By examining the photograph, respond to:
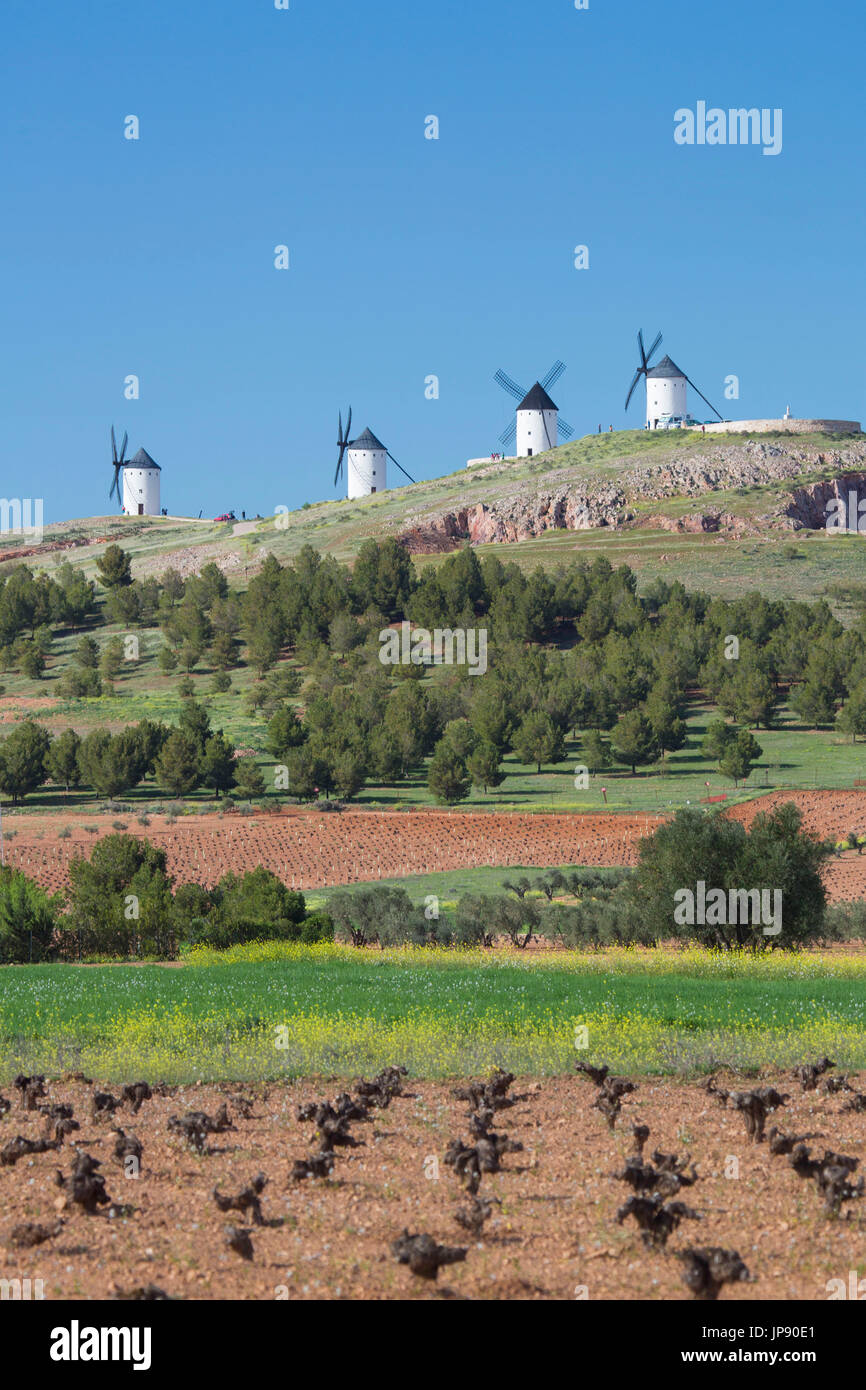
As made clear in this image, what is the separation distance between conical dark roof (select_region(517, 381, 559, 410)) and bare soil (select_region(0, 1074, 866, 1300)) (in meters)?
169

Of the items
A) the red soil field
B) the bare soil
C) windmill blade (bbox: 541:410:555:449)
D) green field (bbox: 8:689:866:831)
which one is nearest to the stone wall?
windmill blade (bbox: 541:410:555:449)

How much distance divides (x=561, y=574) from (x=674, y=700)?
30.2m

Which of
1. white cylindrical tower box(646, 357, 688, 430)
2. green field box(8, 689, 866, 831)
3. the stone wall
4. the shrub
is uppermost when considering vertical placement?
white cylindrical tower box(646, 357, 688, 430)

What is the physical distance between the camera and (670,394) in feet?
577

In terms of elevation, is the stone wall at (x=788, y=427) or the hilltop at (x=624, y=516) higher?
the stone wall at (x=788, y=427)

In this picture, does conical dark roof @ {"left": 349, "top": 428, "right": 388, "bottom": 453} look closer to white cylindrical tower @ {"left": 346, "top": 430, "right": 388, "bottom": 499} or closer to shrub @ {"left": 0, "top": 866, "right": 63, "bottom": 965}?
white cylindrical tower @ {"left": 346, "top": 430, "right": 388, "bottom": 499}

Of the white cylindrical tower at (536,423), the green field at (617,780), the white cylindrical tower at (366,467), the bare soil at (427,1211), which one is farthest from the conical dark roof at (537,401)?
the bare soil at (427,1211)

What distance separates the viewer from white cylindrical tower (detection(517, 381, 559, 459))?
17962 centimetres

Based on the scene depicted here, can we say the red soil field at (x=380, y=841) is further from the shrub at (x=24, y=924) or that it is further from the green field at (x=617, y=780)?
the shrub at (x=24, y=924)

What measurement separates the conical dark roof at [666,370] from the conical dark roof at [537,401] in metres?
13.5

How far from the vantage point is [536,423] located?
593ft

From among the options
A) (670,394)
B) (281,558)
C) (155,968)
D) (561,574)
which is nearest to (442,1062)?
(155,968)

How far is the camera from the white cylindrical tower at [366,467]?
18625cm
